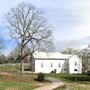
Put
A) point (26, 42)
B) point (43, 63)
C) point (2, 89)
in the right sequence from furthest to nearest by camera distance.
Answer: point (43, 63) < point (26, 42) < point (2, 89)

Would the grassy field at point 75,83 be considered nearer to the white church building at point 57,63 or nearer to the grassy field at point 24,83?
the grassy field at point 24,83

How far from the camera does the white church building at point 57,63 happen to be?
333 ft

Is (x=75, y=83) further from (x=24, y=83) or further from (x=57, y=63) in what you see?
(x=57, y=63)

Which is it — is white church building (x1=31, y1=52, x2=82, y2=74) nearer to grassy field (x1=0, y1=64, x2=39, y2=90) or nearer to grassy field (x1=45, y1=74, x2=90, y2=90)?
grassy field (x1=45, y1=74, x2=90, y2=90)

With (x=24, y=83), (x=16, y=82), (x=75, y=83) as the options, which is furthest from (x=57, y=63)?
(x=24, y=83)

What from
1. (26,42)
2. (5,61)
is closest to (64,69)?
(5,61)

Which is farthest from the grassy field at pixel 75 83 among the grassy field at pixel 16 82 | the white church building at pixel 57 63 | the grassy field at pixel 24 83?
the white church building at pixel 57 63

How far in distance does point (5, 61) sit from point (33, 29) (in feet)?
123

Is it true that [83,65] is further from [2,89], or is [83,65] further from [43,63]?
[2,89]

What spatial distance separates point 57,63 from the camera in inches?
4109

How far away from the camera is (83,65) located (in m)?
108

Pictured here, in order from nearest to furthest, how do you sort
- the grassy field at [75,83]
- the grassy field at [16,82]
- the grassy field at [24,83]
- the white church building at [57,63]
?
the grassy field at [16,82] < the grassy field at [24,83] < the grassy field at [75,83] < the white church building at [57,63]

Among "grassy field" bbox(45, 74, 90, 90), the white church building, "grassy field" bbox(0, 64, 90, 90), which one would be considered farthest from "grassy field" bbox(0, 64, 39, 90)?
the white church building

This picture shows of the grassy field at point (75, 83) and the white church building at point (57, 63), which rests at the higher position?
the white church building at point (57, 63)
